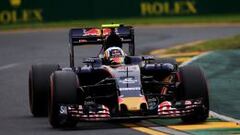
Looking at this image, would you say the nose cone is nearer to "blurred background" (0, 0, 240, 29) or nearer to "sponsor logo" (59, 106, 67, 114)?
"sponsor logo" (59, 106, 67, 114)

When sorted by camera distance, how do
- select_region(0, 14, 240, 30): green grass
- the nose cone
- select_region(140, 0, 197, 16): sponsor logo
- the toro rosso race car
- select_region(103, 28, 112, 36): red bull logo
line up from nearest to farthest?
the nose cone < the toro rosso race car < select_region(103, 28, 112, 36): red bull logo < select_region(0, 14, 240, 30): green grass < select_region(140, 0, 197, 16): sponsor logo

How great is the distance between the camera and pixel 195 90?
14.4 meters

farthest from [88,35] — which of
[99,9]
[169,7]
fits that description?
[169,7]

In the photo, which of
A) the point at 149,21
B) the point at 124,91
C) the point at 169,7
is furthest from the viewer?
the point at 149,21

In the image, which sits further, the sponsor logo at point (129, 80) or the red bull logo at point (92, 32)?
the red bull logo at point (92, 32)

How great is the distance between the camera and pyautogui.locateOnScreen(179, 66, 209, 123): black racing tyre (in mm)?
14250

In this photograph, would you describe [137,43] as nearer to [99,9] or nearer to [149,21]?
[99,9]

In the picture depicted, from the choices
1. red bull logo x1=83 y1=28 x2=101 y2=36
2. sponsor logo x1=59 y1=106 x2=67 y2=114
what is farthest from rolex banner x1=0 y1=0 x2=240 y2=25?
sponsor logo x1=59 y1=106 x2=67 y2=114

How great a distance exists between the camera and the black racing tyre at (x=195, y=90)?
14.2 metres

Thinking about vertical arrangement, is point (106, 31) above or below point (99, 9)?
above

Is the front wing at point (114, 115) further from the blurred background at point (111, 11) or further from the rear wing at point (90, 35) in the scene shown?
the blurred background at point (111, 11)

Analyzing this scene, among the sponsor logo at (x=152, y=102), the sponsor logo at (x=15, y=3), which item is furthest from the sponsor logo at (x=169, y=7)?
the sponsor logo at (x=152, y=102)

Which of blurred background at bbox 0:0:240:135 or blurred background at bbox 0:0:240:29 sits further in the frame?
blurred background at bbox 0:0:240:29

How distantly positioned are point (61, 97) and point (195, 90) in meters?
1.88
